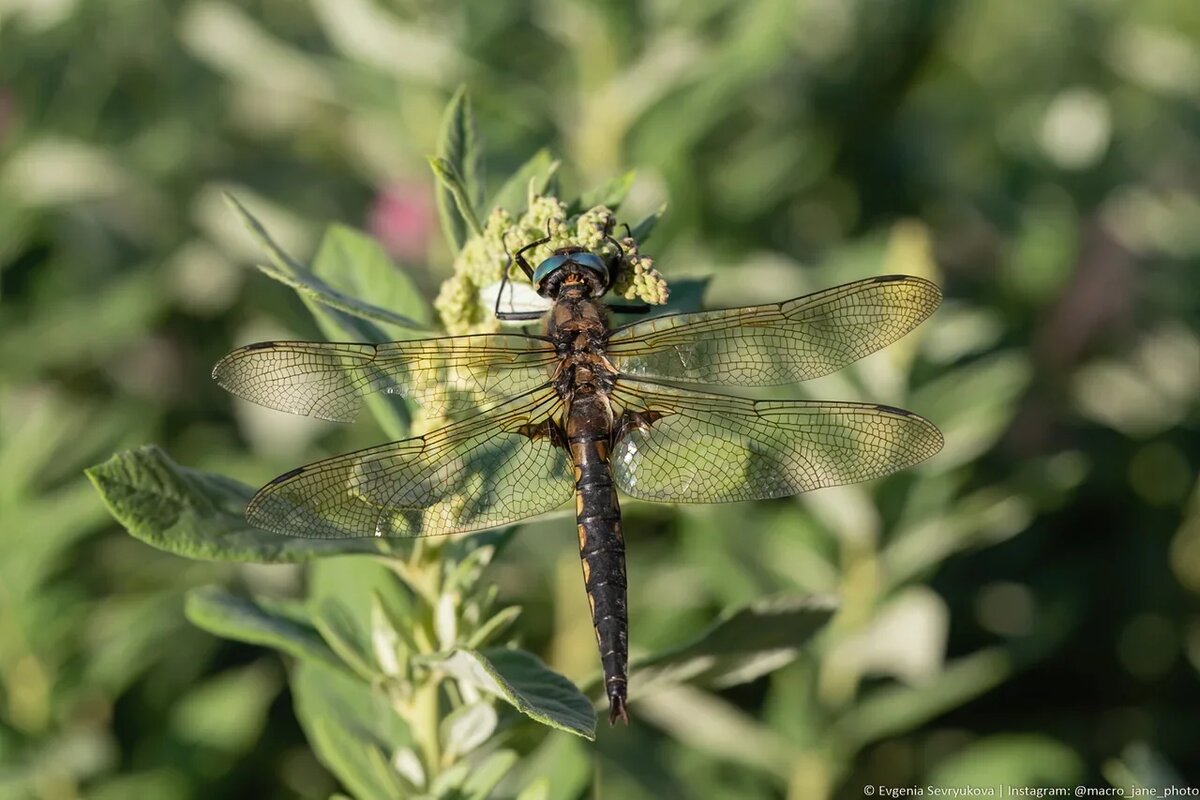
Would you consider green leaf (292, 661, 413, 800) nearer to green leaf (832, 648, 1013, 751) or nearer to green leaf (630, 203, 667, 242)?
green leaf (630, 203, 667, 242)

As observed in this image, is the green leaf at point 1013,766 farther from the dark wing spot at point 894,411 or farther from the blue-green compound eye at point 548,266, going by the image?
the blue-green compound eye at point 548,266

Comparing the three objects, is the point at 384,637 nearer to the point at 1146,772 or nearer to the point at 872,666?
the point at 1146,772

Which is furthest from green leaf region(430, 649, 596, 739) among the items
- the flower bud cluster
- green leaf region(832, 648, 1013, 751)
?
green leaf region(832, 648, 1013, 751)

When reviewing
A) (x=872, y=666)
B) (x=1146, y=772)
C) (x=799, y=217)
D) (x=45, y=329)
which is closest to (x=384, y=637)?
(x=1146, y=772)

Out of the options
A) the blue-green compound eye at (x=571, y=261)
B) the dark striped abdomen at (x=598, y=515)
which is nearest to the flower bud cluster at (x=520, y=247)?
the blue-green compound eye at (x=571, y=261)

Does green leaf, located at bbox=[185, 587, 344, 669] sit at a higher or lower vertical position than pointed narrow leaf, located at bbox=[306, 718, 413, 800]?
higher

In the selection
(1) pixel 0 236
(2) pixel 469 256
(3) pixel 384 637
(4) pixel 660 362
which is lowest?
(3) pixel 384 637

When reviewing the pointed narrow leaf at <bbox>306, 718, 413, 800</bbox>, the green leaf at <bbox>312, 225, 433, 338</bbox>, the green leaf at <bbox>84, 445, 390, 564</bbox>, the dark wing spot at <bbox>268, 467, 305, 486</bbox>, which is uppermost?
the green leaf at <bbox>312, 225, 433, 338</bbox>
